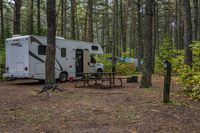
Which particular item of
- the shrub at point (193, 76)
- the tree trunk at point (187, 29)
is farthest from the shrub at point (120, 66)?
the shrub at point (193, 76)

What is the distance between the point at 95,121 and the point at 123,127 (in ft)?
2.57

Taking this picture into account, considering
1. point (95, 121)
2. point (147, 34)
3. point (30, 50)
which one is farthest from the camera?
point (30, 50)

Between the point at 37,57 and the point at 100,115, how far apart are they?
9797mm

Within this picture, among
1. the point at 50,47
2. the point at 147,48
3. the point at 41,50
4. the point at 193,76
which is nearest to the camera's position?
the point at 193,76

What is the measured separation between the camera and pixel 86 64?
20203mm

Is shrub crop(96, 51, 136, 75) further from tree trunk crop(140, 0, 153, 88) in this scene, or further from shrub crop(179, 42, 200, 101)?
shrub crop(179, 42, 200, 101)

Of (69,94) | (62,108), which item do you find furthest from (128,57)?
(62,108)

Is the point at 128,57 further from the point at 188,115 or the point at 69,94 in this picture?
the point at 188,115

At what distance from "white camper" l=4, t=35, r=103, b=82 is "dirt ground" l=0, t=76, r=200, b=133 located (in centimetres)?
623

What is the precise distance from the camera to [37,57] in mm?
16797

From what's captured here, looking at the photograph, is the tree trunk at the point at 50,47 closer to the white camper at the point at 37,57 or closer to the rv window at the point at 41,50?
the white camper at the point at 37,57

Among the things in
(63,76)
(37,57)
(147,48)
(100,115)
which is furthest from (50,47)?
(63,76)

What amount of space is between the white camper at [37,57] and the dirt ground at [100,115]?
20.4 feet

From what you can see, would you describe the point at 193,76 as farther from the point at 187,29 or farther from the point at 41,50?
the point at 41,50
